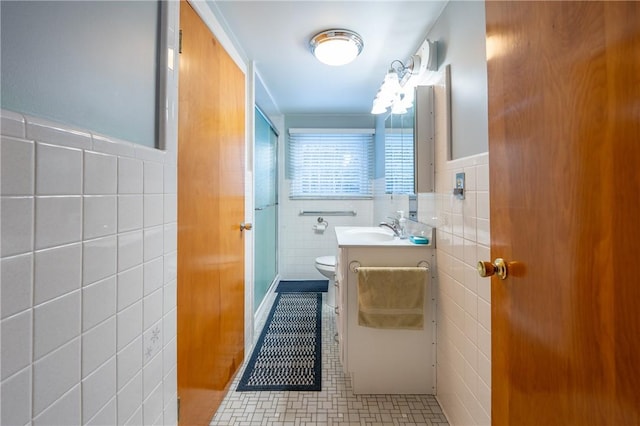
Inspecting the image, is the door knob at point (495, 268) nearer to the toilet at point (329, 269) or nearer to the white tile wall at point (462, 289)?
the white tile wall at point (462, 289)

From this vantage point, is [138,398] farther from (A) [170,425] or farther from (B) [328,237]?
(B) [328,237]

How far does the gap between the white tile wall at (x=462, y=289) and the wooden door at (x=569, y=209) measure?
29cm

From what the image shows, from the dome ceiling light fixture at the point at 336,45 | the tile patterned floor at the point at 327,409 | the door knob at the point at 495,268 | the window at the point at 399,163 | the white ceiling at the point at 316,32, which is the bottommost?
the tile patterned floor at the point at 327,409

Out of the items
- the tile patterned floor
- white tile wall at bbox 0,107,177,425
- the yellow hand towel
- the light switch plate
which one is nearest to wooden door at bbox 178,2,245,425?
the tile patterned floor

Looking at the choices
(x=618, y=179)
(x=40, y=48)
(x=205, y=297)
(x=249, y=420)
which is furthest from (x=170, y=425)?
(x=618, y=179)

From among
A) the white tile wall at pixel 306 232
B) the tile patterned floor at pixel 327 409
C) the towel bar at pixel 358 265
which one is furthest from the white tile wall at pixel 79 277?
the white tile wall at pixel 306 232

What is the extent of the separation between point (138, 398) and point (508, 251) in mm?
1101

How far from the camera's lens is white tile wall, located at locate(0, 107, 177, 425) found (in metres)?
0.46

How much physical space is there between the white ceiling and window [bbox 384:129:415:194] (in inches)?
22.9

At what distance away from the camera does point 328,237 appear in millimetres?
3557

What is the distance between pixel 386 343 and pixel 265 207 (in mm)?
1740

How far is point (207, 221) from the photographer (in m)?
1.34

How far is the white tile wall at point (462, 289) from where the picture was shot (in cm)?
109

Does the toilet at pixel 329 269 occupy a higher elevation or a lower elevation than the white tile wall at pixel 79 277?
lower
